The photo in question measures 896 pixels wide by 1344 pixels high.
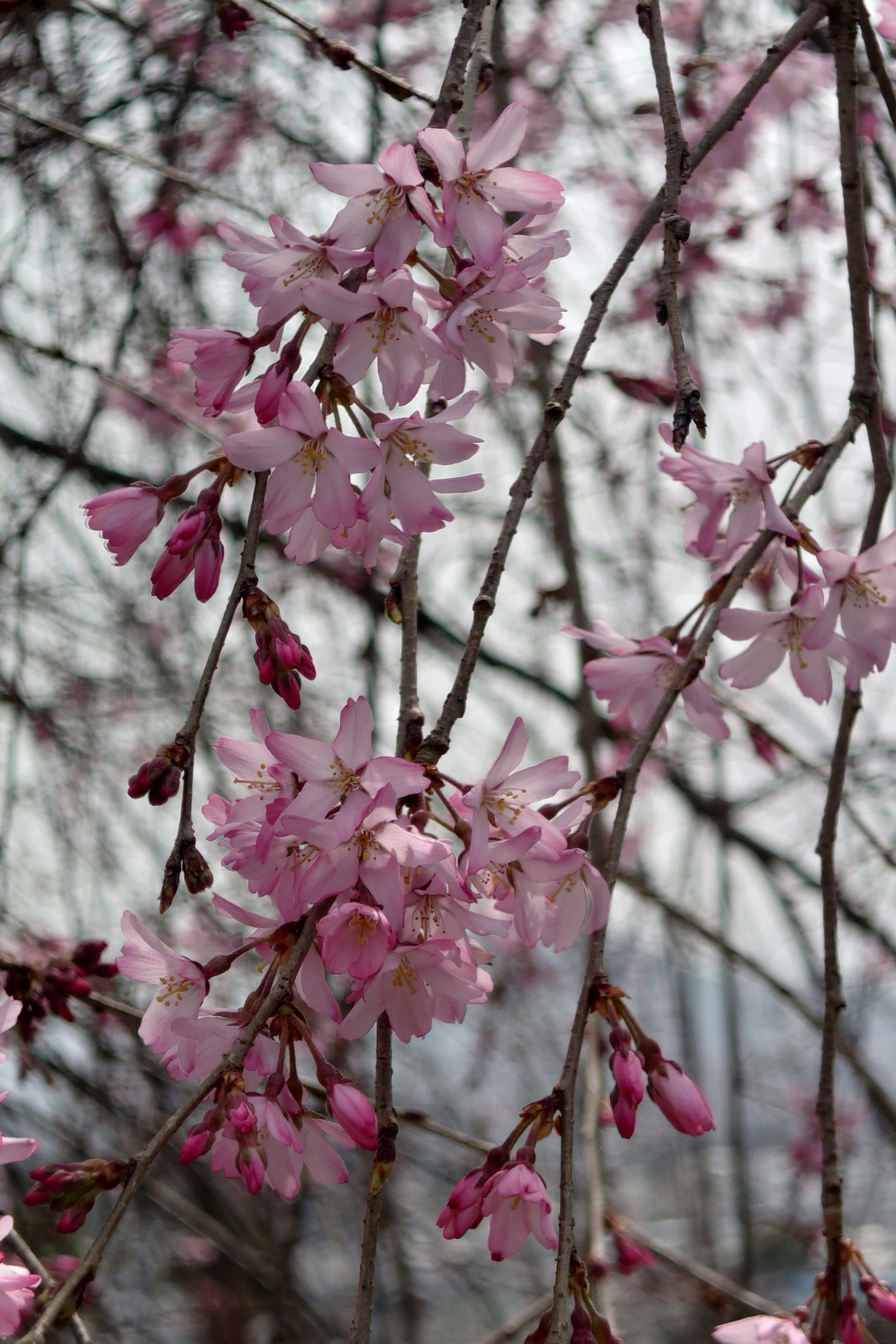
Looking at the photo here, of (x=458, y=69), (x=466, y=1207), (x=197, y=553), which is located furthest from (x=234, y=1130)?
(x=458, y=69)

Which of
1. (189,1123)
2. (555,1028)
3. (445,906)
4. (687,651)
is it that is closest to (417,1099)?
(555,1028)

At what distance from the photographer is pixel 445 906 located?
109 centimetres

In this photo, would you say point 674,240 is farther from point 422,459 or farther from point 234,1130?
point 234,1130

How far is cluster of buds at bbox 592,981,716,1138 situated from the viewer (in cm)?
113

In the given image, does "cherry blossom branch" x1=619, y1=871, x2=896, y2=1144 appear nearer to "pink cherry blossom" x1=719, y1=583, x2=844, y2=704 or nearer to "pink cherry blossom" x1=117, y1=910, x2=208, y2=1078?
"pink cherry blossom" x1=719, y1=583, x2=844, y2=704

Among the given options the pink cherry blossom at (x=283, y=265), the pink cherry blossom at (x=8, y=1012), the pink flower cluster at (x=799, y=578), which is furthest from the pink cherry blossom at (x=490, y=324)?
the pink cherry blossom at (x=8, y=1012)

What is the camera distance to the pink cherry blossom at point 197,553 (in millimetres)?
1128

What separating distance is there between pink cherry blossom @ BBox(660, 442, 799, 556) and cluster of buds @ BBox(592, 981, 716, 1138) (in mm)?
616

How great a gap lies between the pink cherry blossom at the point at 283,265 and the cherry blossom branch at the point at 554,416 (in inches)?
9.7

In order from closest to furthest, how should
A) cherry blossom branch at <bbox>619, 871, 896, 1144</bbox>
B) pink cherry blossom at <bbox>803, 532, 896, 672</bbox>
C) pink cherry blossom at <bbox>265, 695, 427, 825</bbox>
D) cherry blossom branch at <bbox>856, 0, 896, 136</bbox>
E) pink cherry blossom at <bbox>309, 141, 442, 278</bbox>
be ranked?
pink cherry blossom at <bbox>265, 695, 427, 825</bbox>
pink cherry blossom at <bbox>309, 141, 442, 278</bbox>
pink cherry blossom at <bbox>803, 532, 896, 672</bbox>
cherry blossom branch at <bbox>856, 0, 896, 136</bbox>
cherry blossom branch at <bbox>619, 871, 896, 1144</bbox>

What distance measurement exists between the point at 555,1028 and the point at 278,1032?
4114mm

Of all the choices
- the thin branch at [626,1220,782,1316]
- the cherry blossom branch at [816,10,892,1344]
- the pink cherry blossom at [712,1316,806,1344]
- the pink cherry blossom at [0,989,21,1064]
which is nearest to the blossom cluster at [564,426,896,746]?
the cherry blossom branch at [816,10,892,1344]

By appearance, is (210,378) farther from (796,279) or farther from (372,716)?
(796,279)

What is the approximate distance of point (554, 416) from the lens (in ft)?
4.15
